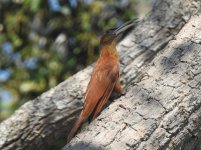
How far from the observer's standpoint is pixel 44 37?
7.21 metres

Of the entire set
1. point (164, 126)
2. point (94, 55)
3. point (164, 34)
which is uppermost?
point (164, 126)

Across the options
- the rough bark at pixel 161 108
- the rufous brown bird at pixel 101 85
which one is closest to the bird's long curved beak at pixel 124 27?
the rufous brown bird at pixel 101 85

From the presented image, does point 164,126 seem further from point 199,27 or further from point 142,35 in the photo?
point 142,35

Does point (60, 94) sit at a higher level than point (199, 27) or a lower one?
lower

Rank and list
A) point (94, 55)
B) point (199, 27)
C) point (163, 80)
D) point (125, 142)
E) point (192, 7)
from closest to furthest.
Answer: point (125, 142) → point (163, 80) → point (199, 27) → point (192, 7) → point (94, 55)

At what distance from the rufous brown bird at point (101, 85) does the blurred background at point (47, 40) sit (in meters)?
1.64

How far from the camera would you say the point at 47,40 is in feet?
23.6

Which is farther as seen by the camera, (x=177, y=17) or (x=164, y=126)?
(x=177, y=17)

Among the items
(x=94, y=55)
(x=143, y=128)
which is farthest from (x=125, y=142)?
(x=94, y=55)

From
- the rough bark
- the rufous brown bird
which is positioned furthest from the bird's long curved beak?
the rough bark

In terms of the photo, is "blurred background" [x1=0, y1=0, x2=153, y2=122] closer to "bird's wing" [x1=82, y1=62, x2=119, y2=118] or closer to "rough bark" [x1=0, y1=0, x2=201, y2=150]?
"bird's wing" [x1=82, y1=62, x2=119, y2=118]

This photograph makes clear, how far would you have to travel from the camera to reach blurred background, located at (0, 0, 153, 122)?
22.7 feet

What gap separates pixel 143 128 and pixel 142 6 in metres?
4.43

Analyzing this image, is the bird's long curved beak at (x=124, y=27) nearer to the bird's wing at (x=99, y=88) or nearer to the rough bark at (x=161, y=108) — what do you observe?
the bird's wing at (x=99, y=88)
